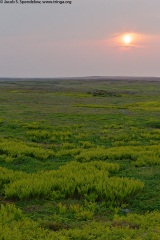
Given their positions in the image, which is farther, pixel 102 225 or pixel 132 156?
pixel 132 156

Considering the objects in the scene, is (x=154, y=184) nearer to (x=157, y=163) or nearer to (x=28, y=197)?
(x=157, y=163)

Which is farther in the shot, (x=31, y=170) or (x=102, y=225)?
(x=31, y=170)

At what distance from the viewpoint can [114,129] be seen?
70.7 feet

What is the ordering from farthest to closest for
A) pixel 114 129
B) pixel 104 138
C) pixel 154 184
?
pixel 114 129 < pixel 104 138 < pixel 154 184

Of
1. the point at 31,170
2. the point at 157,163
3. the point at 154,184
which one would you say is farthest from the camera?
the point at 157,163

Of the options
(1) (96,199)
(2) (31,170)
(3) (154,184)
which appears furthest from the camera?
(2) (31,170)

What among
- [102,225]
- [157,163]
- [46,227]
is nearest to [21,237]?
[46,227]

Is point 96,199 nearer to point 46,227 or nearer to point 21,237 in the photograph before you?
point 46,227

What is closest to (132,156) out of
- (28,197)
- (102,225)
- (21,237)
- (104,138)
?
(104,138)

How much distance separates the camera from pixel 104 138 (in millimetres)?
17859

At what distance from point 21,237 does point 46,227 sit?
0.76 meters

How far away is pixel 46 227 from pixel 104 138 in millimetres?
11326

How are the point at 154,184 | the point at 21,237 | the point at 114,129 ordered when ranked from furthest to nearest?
the point at 114,129
the point at 154,184
the point at 21,237

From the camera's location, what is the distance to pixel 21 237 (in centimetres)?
616
